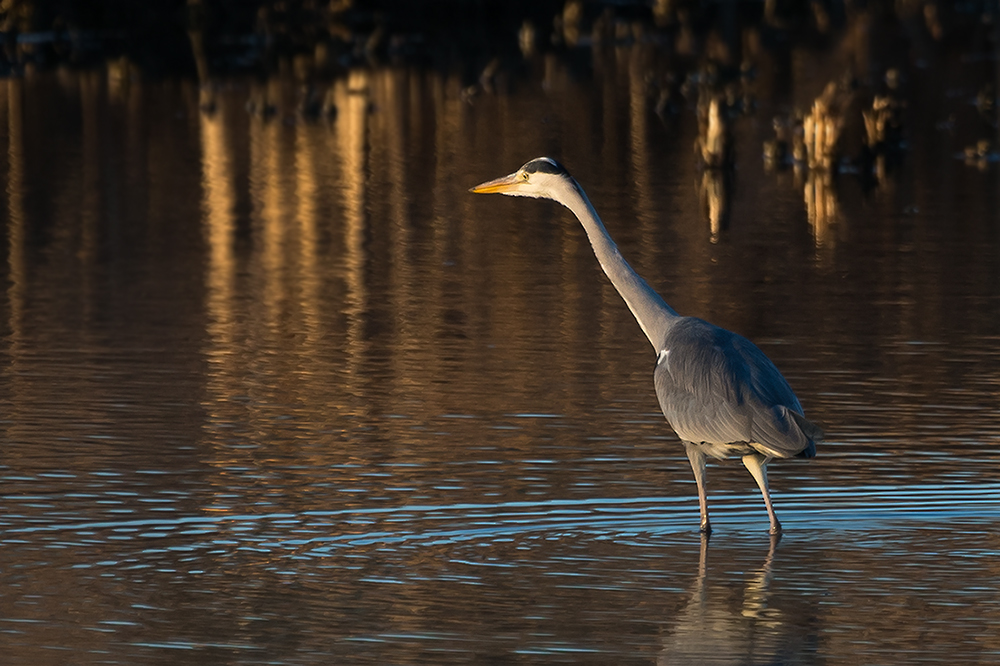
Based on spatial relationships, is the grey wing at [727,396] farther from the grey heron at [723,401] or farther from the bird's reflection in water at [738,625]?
the bird's reflection in water at [738,625]

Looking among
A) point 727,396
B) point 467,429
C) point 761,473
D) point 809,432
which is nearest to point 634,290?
point 727,396

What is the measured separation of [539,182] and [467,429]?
6.44 feet

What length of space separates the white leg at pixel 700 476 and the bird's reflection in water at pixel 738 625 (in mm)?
374

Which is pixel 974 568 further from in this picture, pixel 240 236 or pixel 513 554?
pixel 240 236

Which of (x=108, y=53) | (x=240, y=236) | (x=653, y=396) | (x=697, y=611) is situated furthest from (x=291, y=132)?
(x=697, y=611)

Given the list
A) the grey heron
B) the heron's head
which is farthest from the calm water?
the heron's head

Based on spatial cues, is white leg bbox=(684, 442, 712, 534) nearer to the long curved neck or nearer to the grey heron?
the grey heron

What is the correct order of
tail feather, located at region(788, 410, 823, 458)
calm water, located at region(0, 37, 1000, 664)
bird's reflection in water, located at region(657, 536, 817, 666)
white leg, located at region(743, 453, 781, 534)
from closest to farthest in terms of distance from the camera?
bird's reflection in water, located at region(657, 536, 817, 666) < calm water, located at region(0, 37, 1000, 664) < tail feather, located at region(788, 410, 823, 458) < white leg, located at region(743, 453, 781, 534)

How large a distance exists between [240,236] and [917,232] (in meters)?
7.15

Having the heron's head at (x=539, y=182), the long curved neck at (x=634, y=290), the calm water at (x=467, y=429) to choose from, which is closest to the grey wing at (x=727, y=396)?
the long curved neck at (x=634, y=290)

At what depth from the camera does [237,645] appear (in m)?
7.26

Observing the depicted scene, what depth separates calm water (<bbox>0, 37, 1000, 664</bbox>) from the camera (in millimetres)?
7664

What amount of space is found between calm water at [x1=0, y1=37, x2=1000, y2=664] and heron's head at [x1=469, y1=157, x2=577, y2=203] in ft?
4.90

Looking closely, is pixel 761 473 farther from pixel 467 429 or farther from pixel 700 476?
pixel 467 429
